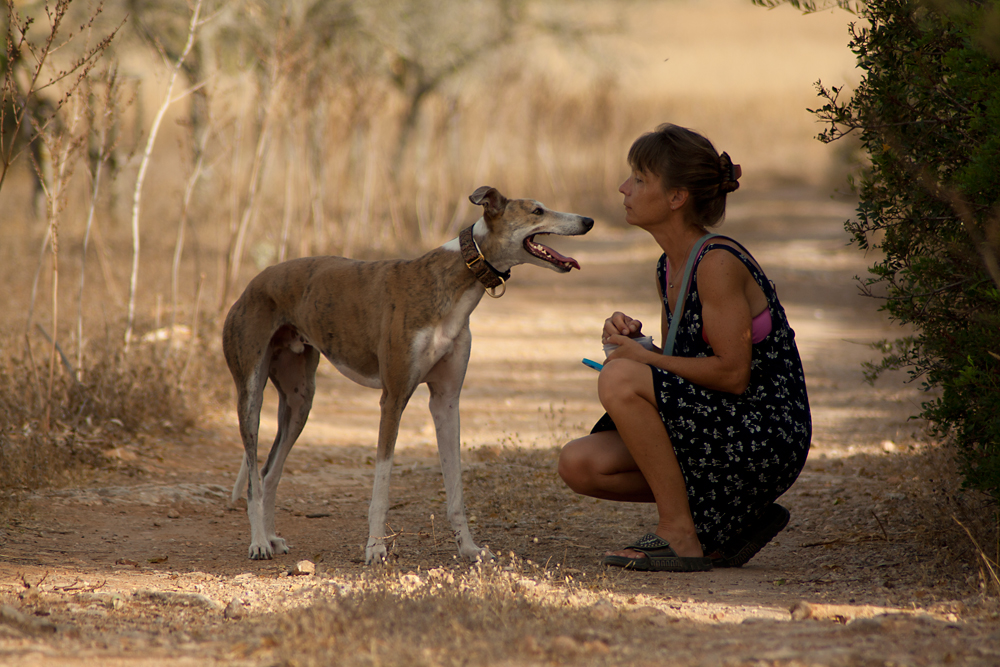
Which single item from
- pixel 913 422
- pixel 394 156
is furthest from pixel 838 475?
pixel 394 156

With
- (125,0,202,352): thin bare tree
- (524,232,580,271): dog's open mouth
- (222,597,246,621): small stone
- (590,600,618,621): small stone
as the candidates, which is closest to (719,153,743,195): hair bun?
(524,232,580,271): dog's open mouth

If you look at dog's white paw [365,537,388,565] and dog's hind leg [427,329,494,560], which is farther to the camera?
dog's hind leg [427,329,494,560]

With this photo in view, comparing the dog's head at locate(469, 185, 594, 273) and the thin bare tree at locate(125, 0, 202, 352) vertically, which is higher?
the thin bare tree at locate(125, 0, 202, 352)

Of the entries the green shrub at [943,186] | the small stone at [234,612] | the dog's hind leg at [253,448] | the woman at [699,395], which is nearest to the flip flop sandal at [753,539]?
the woman at [699,395]

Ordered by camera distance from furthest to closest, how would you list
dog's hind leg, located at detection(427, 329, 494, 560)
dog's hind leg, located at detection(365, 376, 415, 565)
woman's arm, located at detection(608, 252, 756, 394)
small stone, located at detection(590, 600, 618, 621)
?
dog's hind leg, located at detection(427, 329, 494, 560), dog's hind leg, located at detection(365, 376, 415, 565), woman's arm, located at detection(608, 252, 756, 394), small stone, located at detection(590, 600, 618, 621)

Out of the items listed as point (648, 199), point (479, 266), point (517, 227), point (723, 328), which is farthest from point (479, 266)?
point (723, 328)

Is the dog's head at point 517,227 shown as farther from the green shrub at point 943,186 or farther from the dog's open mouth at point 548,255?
the green shrub at point 943,186

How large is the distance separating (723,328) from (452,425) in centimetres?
141

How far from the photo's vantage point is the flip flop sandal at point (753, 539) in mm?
4176

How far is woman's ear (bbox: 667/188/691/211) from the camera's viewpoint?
4.05 meters

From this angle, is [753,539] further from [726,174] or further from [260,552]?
[260,552]

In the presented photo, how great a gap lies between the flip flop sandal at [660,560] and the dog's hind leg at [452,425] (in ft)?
2.54

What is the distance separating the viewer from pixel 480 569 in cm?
352

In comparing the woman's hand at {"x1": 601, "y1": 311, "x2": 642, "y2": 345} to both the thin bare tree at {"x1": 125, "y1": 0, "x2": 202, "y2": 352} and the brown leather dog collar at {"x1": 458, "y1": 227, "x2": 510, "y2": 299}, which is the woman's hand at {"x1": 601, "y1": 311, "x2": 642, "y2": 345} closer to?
the brown leather dog collar at {"x1": 458, "y1": 227, "x2": 510, "y2": 299}
